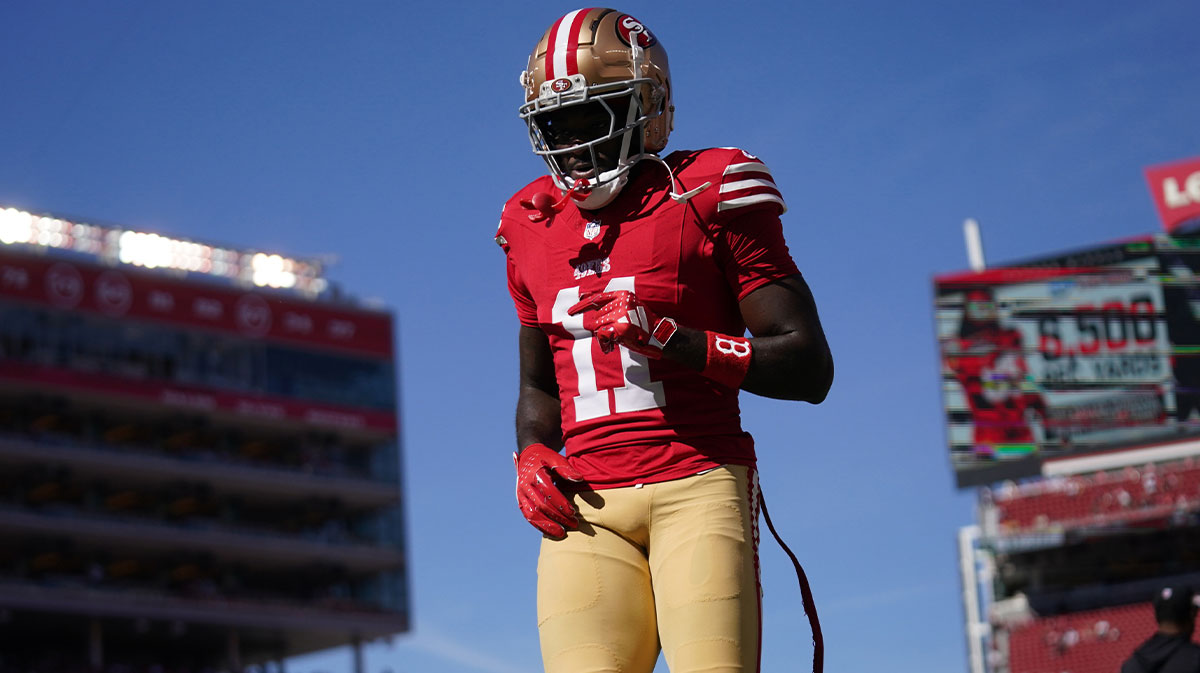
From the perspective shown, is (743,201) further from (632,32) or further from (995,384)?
(995,384)

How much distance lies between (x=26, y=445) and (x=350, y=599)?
42.3ft

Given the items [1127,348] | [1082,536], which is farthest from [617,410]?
[1082,536]

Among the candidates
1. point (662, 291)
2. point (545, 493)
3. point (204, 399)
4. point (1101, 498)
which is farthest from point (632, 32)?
point (204, 399)

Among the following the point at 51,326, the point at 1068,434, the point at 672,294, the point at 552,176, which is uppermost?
the point at 51,326

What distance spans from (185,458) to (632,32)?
51799 millimetres

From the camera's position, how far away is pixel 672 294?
380 centimetres

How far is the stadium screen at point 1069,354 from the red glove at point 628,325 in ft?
107

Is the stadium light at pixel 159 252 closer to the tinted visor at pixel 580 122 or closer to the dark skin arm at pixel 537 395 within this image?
the dark skin arm at pixel 537 395

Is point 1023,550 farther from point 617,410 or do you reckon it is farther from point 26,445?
point 617,410

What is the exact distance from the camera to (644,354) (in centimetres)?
362

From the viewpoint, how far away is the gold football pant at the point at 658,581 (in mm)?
3578

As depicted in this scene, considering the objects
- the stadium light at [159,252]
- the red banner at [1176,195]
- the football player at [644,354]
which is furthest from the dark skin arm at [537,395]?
the stadium light at [159,252]

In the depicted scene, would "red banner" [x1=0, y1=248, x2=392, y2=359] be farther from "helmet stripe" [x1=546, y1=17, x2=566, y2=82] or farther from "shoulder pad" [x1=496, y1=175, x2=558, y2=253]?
"helmet stripe" [x1=546, y1=17, x2=566, y2=82]

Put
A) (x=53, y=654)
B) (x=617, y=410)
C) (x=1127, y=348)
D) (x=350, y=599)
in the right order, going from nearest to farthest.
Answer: (x=617, y=410) < (x=1127, y=348) < (x=53, y=654) < (x=350, y=599)
